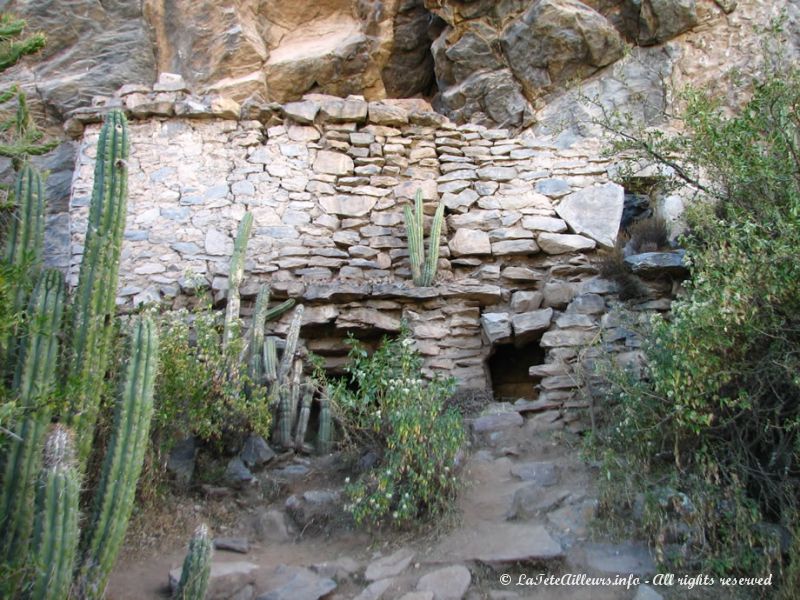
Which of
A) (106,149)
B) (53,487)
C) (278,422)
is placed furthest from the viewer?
(278,422)

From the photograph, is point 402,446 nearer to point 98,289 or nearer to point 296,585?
point 296,585

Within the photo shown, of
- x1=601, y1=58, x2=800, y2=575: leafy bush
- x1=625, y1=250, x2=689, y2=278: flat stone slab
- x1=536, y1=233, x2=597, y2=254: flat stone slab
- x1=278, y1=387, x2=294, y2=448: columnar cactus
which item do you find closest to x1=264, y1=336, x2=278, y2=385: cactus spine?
x1=278, y1=387, x2=294, y2=448: columnar cactus

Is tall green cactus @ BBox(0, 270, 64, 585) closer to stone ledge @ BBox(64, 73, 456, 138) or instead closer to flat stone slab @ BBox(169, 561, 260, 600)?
flat stone slab @ BBox(169, 561, 260, 600)

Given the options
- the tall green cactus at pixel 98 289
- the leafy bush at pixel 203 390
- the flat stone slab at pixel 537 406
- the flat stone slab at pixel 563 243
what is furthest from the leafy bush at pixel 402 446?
the flat stone slab at pixel 563 243

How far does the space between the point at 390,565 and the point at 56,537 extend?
1804 millimetres

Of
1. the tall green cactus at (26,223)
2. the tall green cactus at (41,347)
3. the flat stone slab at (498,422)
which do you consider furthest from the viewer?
the flat stone slab at (498,422)

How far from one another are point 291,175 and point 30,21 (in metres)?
4.50

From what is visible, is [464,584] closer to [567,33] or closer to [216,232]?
[216,232]

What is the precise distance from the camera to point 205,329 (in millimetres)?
5039

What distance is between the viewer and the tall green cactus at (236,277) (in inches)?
214

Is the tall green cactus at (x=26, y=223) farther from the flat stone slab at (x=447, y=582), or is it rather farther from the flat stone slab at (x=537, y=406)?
the flat stone slab at (x=537, y=406)

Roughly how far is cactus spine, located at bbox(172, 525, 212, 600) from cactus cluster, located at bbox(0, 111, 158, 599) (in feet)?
1.14

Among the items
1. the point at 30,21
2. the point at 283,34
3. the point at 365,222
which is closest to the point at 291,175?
the point at 365,222

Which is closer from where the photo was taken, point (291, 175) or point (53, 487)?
point (53, 487)
